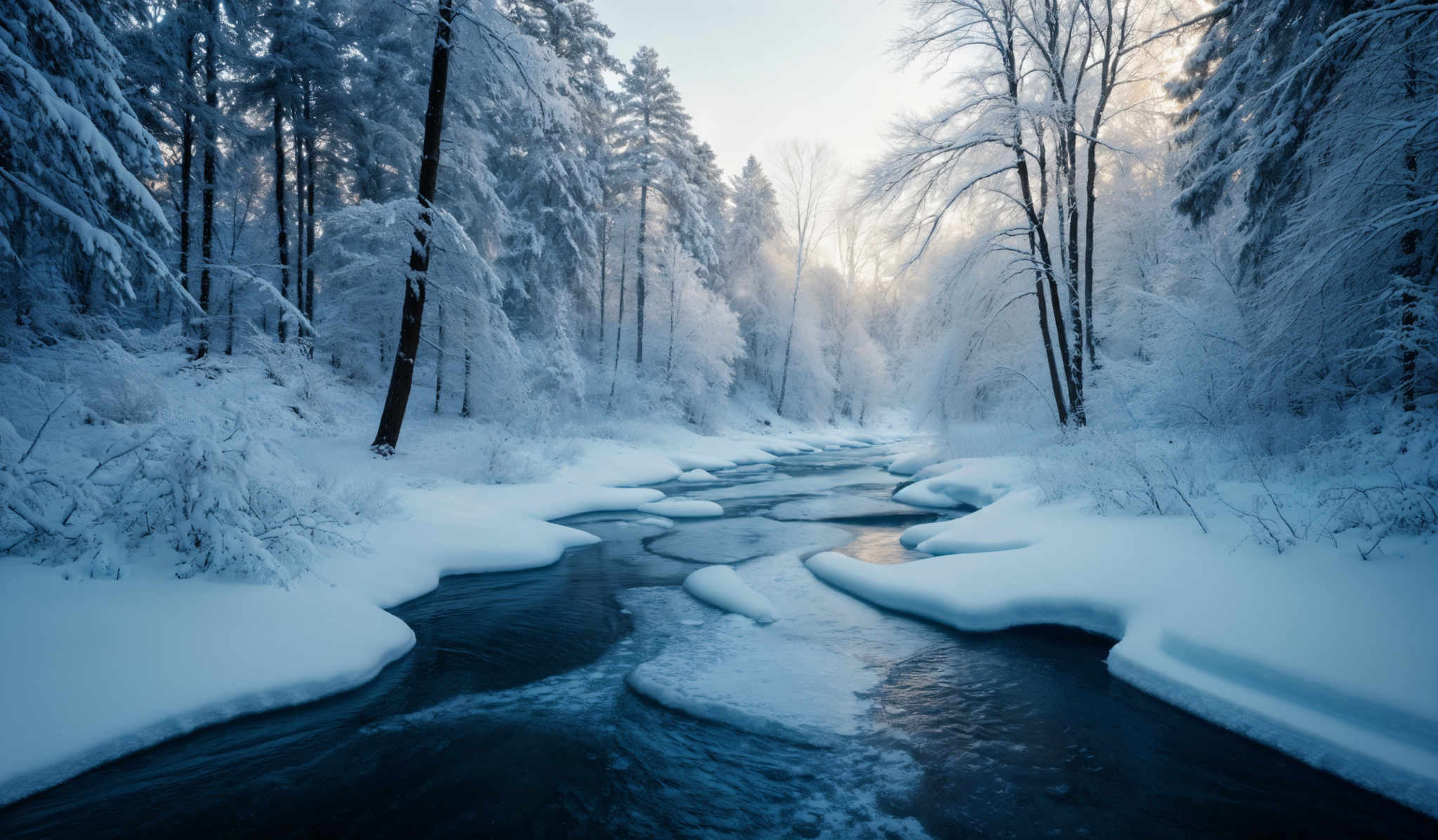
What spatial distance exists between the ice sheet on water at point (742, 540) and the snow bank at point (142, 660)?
16.1 ft

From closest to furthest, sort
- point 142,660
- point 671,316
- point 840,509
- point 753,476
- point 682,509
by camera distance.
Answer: point 142,660 < point 682,509 < point 840,509 < point 753,476 < point 671,316

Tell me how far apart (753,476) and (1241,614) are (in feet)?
48.1

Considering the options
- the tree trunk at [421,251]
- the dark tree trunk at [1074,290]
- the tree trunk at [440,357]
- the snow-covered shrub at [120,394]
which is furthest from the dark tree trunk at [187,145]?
the dark tree trunk at [1074,290]

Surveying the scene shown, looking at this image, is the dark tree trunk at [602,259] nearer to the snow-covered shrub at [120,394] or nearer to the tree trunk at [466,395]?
the tree trunk at [466,395]

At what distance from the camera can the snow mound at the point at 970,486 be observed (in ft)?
38.9

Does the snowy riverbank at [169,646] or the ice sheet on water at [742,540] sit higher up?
the snowy riverbank at [169,646]

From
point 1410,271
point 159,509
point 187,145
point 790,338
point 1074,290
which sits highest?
point 187,145

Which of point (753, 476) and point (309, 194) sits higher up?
point (309, 194)

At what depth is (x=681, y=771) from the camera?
12.5ft

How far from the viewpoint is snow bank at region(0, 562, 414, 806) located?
3289mm

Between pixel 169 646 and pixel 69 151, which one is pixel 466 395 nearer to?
pixel 69 151

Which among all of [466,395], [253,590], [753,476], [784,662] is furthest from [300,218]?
[784,662]

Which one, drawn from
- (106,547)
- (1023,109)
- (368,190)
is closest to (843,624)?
(106,547)

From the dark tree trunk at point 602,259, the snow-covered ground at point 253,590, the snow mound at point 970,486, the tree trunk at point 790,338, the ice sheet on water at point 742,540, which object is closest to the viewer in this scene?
the snow-covered ground at point 253,590
